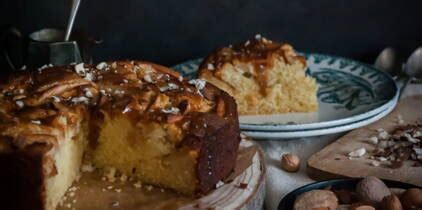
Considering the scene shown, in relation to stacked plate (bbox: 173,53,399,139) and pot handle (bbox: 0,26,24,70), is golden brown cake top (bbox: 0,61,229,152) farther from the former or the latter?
pot handle (bbox: 0,26,24,70)

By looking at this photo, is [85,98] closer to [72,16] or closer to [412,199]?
[72,16]

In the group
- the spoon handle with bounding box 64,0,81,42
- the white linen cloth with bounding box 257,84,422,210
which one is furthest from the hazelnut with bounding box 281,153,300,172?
the spoon handle with bounding box 64,0,81,42

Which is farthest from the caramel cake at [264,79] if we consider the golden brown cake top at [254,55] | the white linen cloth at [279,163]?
the white linen cloth at [279,163]

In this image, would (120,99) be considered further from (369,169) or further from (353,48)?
(353,48)

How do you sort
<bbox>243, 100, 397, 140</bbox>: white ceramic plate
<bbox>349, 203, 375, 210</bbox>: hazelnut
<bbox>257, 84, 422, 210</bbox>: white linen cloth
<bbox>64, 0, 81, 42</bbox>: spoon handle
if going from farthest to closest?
<bbox>64, 0, 81, 42</bbox>: spoon handle
<bbox>243, 100, 397, 140</bbox>: white ceramic plate
<bbox>257, 84, 422, 210</bbox>: white linen cloth
<bbox>349, 203, 375, 210</bbox>: hazelnut

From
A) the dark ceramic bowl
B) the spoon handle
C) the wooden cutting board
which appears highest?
the spoon handle

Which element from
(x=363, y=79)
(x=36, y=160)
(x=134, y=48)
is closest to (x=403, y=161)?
(x=363, y=79)

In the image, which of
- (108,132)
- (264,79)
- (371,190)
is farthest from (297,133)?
(108,132)
